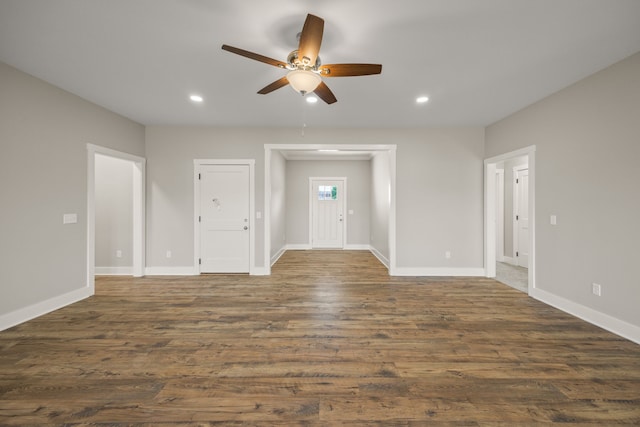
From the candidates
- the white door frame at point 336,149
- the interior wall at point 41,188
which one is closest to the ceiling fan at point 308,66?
the white door frame at point 336,149

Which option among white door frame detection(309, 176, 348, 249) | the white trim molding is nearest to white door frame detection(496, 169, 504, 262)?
white door frame detection(309, 176, 348, 249)

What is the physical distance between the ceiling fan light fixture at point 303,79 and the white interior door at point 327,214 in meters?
5.47

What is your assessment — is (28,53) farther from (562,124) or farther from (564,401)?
(562,124)

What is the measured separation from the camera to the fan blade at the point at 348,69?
203 centimetres

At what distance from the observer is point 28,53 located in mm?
2432

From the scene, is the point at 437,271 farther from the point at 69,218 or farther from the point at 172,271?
the point at 69,218

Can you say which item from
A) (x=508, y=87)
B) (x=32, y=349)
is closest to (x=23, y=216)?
(x=32, y=349)

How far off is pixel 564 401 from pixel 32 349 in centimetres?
416

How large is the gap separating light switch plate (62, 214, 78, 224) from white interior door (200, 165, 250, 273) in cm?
172

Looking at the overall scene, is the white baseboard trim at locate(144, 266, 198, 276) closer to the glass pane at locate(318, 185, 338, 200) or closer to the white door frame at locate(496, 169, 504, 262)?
the glass pane at locate(318, 185, 338, 200)

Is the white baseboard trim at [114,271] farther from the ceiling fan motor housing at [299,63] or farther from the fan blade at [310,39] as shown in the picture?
the fan blade at [310,39]

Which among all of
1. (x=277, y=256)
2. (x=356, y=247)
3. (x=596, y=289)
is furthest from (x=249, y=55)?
(x=356, y=247)

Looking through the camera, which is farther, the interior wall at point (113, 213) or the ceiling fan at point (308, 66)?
the interior wall at point (113, 213)

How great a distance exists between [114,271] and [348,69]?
17.4ft
